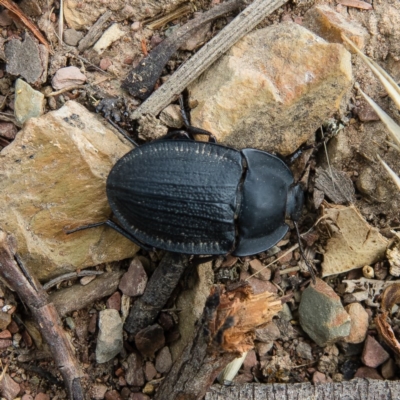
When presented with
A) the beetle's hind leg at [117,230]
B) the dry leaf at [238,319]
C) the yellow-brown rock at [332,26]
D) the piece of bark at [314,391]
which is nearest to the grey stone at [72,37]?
the beetle's hind leg at [117,230]

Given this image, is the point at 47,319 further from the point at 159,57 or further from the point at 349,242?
the point at 349,242

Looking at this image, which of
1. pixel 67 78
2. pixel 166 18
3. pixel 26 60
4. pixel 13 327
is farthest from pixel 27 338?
pixel 166 18

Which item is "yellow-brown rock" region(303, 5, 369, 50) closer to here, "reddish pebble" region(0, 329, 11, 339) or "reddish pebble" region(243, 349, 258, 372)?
"reddish pebble" region(243, 349, 258, 372)

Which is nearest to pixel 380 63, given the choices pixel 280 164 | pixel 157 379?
pixel 280 164

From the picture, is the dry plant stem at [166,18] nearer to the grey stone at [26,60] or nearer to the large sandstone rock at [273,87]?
the large sandstone rock at [273,87]

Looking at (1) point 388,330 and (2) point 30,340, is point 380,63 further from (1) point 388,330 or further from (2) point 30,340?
(2) point 30,340

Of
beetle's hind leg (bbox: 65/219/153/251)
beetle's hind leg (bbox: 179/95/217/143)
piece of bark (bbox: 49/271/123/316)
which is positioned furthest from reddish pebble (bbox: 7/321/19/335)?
beetle's hind leg (bbox: 179/95/217/143)
